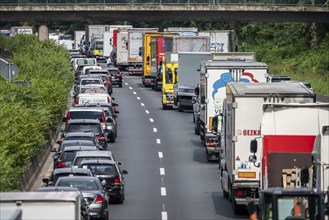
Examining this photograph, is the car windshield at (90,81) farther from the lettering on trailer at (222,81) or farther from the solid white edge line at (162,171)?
the lettering on trailer at (222,81)

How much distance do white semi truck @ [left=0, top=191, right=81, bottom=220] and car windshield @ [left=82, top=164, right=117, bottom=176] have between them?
12.5m

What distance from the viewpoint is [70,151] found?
3738 centimetres

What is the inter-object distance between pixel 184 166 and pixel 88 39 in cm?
8538

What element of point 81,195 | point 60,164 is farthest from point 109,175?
point 81,195

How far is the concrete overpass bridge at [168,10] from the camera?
9256 cm

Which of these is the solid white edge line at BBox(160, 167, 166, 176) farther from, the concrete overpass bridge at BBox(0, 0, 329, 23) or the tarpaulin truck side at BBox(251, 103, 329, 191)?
the concrete overpass bridge at BBox(0, 0, 329, 23)

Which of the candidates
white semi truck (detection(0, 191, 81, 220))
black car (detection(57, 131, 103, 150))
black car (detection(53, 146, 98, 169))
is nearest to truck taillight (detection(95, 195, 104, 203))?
black car (detection(53, 146, 98, 169))

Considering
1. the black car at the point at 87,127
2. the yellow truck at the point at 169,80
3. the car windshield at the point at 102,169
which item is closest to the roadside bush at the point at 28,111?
the black car at the point at 87,127

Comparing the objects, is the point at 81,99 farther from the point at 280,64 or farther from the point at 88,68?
the point at 280,64

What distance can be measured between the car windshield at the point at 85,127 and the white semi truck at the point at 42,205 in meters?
23.3

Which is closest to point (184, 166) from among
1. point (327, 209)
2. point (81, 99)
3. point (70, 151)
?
point (70, 151)

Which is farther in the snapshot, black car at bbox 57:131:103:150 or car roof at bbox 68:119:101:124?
car roof at bbox 68:119:101:124

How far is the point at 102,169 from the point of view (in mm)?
33688

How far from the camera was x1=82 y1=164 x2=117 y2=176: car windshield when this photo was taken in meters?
33.6
